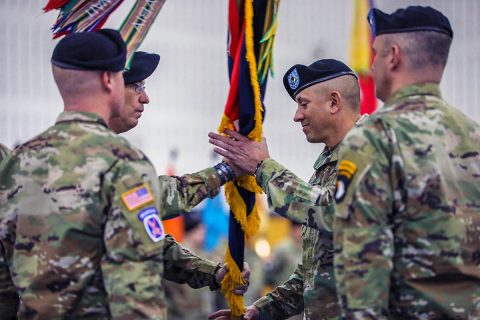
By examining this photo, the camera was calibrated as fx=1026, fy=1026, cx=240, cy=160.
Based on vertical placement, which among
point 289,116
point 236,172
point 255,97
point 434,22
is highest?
point 434,22

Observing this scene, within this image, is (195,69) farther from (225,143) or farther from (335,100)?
(225,143)

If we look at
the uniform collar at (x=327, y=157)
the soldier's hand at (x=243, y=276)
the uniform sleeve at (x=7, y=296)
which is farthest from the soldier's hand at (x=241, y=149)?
the uniform sleeve at (x=7, y=296)

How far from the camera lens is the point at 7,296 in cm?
433

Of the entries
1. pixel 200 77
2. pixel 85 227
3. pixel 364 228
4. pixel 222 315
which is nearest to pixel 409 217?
pixel 364 228

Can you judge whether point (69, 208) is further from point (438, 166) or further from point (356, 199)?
point (438, 166)

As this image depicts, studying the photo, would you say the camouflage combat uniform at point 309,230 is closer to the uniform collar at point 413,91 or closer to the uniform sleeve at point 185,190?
the uniform sleeve at point 185,190

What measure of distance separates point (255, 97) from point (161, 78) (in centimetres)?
1012

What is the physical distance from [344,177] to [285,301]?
5.73 ft

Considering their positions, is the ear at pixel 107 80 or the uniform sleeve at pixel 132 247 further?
the ear at pixel 107 80

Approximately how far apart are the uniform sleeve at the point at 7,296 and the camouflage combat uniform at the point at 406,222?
139 cm

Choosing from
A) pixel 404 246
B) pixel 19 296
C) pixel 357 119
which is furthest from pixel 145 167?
pixel 357 119

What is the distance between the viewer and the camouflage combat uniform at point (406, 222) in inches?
149

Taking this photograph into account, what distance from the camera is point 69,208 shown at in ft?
12.9

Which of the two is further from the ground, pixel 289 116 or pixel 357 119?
pixel 357 119
